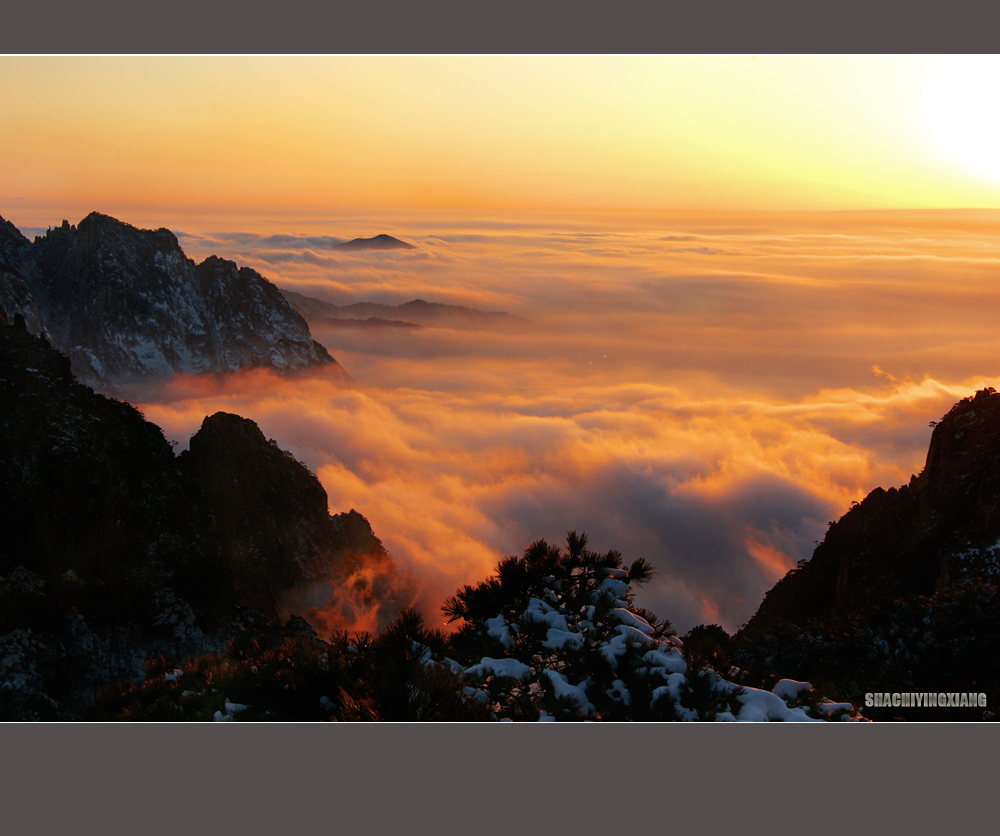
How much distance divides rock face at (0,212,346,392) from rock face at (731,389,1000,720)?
7906mm

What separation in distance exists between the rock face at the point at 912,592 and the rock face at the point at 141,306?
7.91 metres

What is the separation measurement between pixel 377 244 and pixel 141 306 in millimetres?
4022

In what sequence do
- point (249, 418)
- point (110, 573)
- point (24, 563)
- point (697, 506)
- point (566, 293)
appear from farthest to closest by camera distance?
point (249, 418) → point (566, 293) → point (697, 506) → point (110, 573) → point (24, 563)

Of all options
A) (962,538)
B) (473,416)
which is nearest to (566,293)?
(473,416)

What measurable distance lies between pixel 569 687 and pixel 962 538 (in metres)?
4.67

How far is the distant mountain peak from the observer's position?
8531 mm

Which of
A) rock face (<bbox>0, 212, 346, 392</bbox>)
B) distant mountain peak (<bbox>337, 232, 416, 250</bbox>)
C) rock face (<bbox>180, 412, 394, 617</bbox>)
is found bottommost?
rock face (<bbox>180, 412, 394, 617</bbox>)

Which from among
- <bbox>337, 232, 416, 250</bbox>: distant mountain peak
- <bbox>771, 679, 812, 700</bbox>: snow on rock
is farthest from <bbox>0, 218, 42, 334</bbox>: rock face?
<bbox>771, 679, 812, 700</bbox>: snow on rock

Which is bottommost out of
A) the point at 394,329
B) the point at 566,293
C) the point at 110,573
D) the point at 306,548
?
the point at 306,548

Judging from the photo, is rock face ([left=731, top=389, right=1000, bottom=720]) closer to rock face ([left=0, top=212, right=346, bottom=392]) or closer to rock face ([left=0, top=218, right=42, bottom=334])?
rock face ([left=0, top=212, right=346, bottom=392])

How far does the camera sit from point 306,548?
9.45 metres

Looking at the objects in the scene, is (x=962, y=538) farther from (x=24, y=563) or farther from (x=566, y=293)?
(x=24, y=563)

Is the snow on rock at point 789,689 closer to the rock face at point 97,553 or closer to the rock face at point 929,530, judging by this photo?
the rock face at point 929,530

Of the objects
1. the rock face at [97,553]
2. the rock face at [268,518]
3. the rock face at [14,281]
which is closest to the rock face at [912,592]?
the rock face at [97,553]
